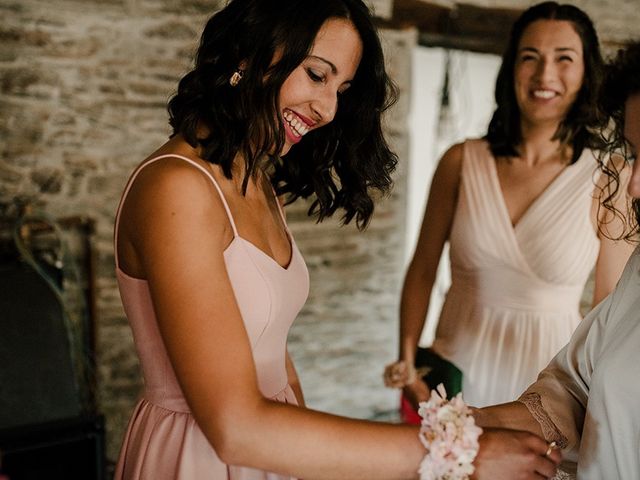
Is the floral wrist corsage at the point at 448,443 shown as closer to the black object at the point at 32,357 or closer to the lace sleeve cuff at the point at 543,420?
the lace sleeve cuff at the point at 543,420

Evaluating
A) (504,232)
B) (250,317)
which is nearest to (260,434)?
(250,317)

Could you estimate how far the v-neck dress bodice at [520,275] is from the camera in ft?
8.12

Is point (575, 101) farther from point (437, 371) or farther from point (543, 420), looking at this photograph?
point (543, 420)

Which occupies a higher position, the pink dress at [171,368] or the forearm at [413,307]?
the pink dress at [171,368]

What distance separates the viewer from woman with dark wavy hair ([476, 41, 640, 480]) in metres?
1.32

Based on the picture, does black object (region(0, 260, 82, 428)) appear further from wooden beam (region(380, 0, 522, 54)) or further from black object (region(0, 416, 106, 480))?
wooden beam (region(380, 0, 522, 54))

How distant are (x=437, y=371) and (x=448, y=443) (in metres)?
1.24

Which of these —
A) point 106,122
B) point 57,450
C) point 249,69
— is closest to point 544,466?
point 249,69

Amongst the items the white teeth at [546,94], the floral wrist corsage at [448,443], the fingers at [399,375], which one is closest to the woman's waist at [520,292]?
the fingers at [399,375]

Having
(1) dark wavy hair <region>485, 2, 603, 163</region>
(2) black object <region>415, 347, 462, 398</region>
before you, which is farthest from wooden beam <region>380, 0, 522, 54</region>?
(2) black object <region>415, 347, 462, 398</region>

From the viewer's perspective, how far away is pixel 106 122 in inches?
138

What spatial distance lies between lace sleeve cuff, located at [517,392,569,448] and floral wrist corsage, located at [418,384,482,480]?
10.8 inches

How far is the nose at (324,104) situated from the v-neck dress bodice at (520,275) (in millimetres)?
1095

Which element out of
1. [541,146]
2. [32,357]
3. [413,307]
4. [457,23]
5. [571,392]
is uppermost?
[457,23]
